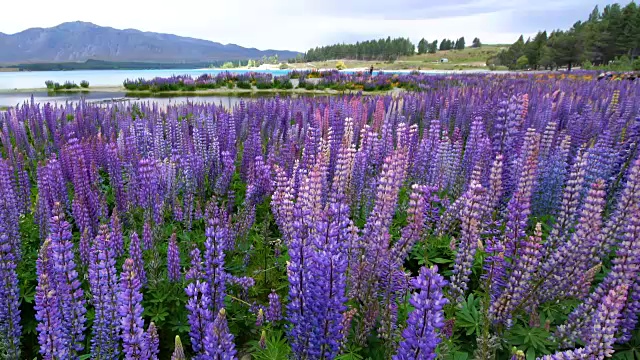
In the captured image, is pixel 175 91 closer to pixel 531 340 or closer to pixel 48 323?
pixel 48 323

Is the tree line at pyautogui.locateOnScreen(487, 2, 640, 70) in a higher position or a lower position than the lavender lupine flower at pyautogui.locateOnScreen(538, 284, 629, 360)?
higher

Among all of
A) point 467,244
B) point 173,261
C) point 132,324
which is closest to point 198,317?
point 132,324

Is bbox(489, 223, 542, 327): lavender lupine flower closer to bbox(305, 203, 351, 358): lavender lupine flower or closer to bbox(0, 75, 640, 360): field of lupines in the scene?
bbox(0, 75, 640, 360): field of lupines

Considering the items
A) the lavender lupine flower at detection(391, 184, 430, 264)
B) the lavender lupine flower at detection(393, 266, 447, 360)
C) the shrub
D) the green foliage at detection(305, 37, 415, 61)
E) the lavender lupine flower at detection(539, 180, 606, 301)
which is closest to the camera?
the lavender lupine flower at detection(393, 266, 447, 360)

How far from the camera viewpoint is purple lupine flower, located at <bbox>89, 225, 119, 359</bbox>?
2764 mm

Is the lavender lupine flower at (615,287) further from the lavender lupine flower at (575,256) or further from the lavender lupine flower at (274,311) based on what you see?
the lavender lupine flower at (274,311)

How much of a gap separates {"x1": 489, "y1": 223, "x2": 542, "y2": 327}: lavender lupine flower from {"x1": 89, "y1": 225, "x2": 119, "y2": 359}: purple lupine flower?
2988 millimetres

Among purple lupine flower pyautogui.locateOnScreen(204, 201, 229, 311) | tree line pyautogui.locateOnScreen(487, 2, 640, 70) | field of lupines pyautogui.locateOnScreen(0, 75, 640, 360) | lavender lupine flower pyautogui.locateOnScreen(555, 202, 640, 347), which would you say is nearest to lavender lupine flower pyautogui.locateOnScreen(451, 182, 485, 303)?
field of lupines pyautogui.locateOnScreen(0, 75, 640, 360)

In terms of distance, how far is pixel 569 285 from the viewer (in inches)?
135

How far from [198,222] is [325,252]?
3748 mm

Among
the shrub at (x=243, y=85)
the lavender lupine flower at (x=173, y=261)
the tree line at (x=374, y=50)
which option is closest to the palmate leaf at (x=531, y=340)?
the lavender lupine flower at (x=173, y=261)

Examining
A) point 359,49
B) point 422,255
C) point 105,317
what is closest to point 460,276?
point 422,255

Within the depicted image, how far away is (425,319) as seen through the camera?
1.97m

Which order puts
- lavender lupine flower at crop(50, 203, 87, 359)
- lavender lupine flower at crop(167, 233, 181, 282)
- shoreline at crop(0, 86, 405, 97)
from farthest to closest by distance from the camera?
1. shoreline at crop(0, 86, 405, 97)
2. lavender lupine flower at crop(167, 233, 181, 282)
3. lavender lupine flower at crop(50, 203, 87, 359)
